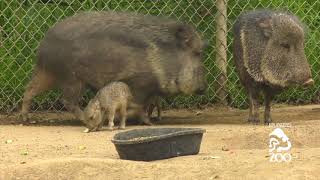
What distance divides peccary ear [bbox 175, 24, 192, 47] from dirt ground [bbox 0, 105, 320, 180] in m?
0.78

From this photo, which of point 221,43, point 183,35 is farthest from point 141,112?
point 221,43

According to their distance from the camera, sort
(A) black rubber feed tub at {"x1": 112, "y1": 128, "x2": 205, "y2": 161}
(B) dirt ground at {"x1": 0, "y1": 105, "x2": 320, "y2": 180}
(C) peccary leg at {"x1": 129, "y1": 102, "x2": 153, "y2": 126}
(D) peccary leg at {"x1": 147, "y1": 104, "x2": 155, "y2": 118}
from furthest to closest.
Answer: (D) peccary leg at {"x1": 147, "y1": 104, "x2": 155, "y2": 118}
(C) peccary leg at {"x1": 129, "y1": 102, "x2": 153, "y2": 126}
(A) black rubber feed tub at {"x1": 112, "y1": 128, "x2": 205, "y2": 161}
(B) dirt ground at {"x1": 0, "y1": 105, "x2": 320, "y2": 180}

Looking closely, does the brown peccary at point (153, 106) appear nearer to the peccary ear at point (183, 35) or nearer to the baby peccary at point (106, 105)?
the baby peccary at point (106, 105)

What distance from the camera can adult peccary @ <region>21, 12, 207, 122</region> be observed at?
707cm

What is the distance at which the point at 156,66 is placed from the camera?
281 inches

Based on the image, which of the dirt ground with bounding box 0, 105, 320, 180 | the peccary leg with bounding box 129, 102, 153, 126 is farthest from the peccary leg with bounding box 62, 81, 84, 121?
the peccary leg with bounding box 129, 102, 153, 126

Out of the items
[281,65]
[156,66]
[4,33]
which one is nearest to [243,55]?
[281,65]

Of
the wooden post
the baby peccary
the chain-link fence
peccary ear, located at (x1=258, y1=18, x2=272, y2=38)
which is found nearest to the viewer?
the baby peccary

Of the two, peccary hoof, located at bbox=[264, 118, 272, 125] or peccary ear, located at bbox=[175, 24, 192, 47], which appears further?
peccary ear, located at bbox=[175, 24, 192, 47]

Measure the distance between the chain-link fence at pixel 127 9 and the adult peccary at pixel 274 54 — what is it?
1.08 metres

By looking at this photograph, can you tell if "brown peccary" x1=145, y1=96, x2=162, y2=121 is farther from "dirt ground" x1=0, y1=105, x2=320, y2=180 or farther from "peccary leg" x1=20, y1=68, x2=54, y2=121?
"peccary leg" x1=20, y1=68, x2=54, y2=121

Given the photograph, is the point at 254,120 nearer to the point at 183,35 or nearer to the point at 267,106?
the point at 267,106

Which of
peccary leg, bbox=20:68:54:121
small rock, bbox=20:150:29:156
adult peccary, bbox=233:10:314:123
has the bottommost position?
peccary leg, bbox=20:68:54:121

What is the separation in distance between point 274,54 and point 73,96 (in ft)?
6.06
